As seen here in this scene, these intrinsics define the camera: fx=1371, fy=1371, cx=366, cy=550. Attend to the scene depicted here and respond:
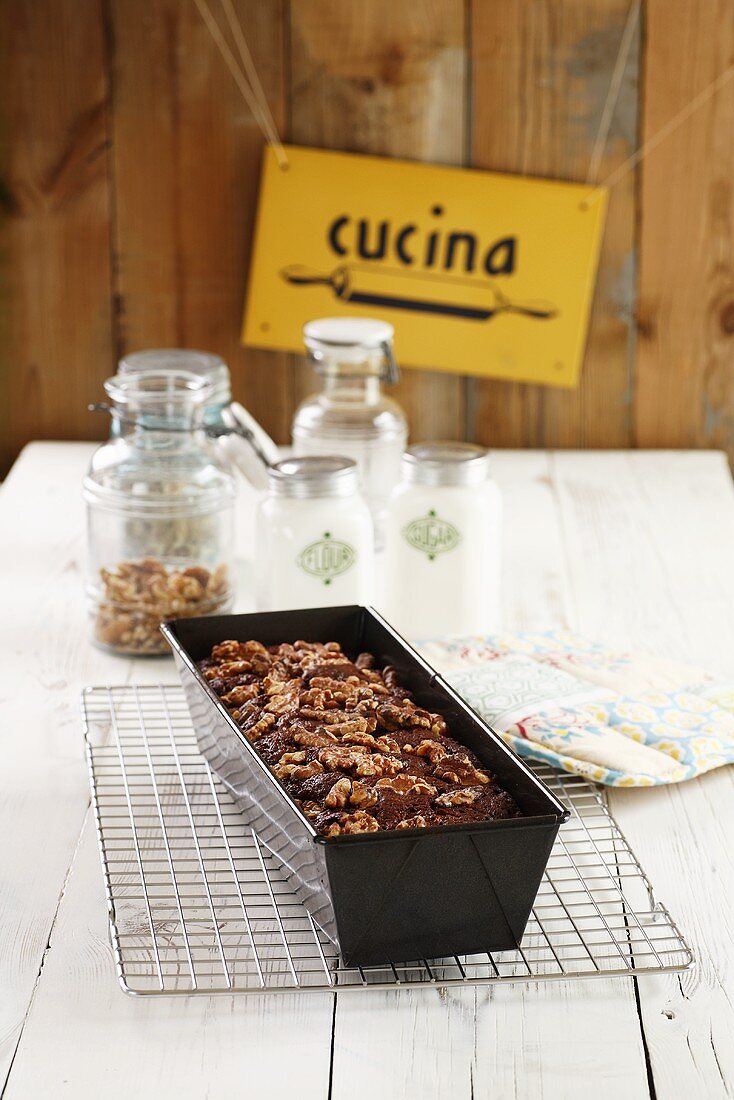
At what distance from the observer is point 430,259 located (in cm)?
203

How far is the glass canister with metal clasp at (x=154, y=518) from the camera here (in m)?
1.33

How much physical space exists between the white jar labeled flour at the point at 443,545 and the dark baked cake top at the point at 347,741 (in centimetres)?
25

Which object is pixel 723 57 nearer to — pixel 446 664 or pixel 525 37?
pixel 525 37

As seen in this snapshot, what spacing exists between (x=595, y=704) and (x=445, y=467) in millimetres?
305

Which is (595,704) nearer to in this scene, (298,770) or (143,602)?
(298,770)

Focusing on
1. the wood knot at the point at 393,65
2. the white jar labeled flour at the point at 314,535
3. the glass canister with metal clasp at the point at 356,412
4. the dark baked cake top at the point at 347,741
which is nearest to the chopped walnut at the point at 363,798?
the dark baked cake top at the point at 347,741

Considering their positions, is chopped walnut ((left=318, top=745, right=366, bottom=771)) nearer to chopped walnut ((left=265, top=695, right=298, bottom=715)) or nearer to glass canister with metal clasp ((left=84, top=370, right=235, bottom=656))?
chopped walnut ((left=265, top=695, right=298, bottom=715))

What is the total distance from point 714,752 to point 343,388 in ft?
2.39

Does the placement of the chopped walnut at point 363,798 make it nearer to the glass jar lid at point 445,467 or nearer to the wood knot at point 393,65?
the glass jar lid at point 445,467

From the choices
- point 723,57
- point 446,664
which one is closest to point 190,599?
point 446,664

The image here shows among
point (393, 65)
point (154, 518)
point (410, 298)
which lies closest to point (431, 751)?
point (154, 518)

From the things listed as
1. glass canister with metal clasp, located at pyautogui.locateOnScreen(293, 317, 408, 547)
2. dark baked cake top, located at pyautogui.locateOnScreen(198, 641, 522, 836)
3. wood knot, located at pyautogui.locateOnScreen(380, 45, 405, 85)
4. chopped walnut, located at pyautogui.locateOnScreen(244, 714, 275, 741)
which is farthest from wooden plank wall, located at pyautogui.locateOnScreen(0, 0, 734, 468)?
chopped walnut, located at pyautogui.locateOnScreen(244, 714, 275, 741)

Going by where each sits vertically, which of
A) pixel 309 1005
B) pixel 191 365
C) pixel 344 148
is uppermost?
pixel 344 148

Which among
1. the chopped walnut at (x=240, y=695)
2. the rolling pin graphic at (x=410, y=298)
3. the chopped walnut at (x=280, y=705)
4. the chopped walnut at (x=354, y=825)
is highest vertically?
the rolling pin graphic at (x=410, y=298)
